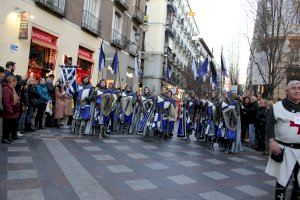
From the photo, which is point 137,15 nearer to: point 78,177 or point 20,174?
point 78,177

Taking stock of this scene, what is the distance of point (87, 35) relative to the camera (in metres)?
22.1

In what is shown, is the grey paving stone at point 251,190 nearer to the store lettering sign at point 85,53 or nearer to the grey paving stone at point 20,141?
the grey paving stone at point 20,141

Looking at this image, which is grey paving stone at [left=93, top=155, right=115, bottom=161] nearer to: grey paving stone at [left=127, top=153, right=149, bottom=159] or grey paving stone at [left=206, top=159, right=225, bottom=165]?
grey paving stone at [left=127, top=153, right=149, bottom=159]

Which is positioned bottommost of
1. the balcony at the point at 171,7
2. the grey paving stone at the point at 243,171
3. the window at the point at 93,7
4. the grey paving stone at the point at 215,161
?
the grey paving stone at the point at 243,171

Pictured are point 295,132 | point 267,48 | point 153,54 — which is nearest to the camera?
point 295,132

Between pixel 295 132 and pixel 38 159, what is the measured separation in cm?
521

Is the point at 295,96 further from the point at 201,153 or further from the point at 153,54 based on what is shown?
the point at 153,54

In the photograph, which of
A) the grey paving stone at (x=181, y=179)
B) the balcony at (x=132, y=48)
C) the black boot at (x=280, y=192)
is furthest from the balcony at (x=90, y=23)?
Result: the black boot at (x=280, y=192)

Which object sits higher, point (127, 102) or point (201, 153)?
point (127, 102)

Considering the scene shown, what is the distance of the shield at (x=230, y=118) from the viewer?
1177 cm

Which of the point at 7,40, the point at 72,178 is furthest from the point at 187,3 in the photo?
the point at 72,178

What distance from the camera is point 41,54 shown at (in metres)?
18.1

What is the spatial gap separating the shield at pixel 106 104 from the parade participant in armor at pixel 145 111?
6.43ft

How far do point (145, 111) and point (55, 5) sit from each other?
8.27 m
